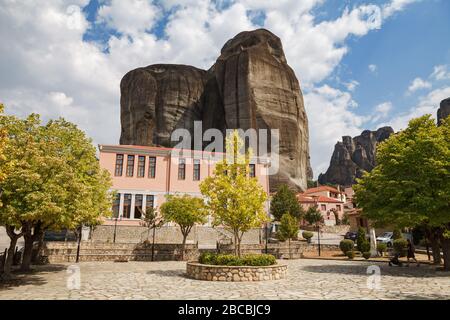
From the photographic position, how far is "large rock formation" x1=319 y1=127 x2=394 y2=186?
123 m

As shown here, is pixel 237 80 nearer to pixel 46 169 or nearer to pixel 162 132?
pixel 162 132

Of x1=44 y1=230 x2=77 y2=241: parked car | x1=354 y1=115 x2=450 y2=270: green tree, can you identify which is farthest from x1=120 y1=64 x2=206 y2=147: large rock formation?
x1=354 y1=115 x2=450 y2=270: green tree

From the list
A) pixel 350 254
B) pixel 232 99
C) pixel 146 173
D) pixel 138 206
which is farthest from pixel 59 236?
pixel 232 99

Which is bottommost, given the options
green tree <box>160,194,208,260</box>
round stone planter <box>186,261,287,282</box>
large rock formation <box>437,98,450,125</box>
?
round stone planter <box>186,261,287,282</box>

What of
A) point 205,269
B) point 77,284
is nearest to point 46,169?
point 77,284

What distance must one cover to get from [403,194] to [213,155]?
22643 millimetres

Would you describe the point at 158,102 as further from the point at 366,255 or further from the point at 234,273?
the point at 234,273

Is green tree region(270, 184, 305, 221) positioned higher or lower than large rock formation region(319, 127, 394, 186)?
lower

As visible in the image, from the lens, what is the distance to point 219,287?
1249cm

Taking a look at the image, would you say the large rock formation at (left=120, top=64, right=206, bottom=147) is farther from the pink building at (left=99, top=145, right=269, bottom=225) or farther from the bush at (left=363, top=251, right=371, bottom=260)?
the bush at (left=363, top=251, right=371, bottom=260)

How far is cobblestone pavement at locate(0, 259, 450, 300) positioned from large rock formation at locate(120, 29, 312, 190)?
5082cm

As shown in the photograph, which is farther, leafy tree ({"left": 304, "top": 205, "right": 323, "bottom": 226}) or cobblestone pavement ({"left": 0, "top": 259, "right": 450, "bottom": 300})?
leafy tree ({"left": 304, "top": 205, "right": 323, "bottom": 226})

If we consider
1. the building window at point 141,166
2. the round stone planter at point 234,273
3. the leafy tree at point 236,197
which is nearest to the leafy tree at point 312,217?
the building window at point 141,166

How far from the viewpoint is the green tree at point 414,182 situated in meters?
15.1
